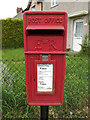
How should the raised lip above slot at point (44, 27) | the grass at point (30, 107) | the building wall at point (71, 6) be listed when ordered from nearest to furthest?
the raised lip above slot at point (44, 27) < the grass at point (30, 107) < the building wall at point (71, 6)

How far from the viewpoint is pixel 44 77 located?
1.46m

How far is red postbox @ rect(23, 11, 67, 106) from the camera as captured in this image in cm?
133

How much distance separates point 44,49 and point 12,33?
10946 millimetres

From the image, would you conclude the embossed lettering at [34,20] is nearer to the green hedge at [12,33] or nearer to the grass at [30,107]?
the grass at [30,107]

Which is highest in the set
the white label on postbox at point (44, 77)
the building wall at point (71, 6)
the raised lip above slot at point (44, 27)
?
the building wall at point (71, 6)

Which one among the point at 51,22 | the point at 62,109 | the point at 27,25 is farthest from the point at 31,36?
the point at 62,109

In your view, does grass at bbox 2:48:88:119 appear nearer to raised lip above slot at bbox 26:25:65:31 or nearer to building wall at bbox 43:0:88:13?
raised lip above slot at bbox 26:25:65:31

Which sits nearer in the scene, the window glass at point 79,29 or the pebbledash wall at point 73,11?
the pebbledash wall at point 73,11

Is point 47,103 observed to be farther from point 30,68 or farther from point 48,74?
point 30,68

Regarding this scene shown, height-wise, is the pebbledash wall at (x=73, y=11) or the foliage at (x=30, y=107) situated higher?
the pebbledash wall at (x=73, y=11)

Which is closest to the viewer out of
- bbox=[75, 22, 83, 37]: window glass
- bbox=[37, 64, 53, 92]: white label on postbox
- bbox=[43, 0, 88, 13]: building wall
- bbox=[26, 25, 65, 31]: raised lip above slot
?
bbox=[26, 25, 65, 31]: raised lip above slot

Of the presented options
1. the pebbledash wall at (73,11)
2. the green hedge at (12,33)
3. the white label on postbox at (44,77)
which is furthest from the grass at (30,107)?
the green hedge at (12,33)

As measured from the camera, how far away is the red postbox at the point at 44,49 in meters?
1.33

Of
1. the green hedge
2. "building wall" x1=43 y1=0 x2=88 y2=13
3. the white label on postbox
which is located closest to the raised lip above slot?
the white label on postbox
